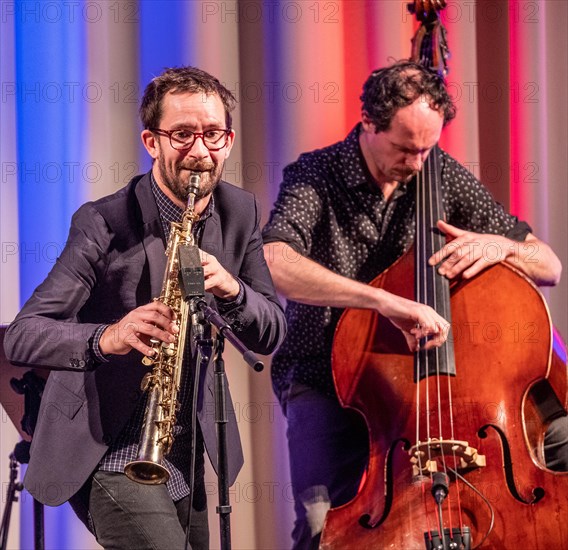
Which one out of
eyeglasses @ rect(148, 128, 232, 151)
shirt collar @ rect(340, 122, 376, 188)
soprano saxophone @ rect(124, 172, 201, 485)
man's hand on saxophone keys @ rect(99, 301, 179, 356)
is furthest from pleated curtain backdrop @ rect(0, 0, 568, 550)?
man's hand on saxophone keys @ rect(99, 301, 179, 356)

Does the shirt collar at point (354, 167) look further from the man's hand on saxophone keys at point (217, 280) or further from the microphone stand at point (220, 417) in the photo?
the microphone stand at point (220, 417)

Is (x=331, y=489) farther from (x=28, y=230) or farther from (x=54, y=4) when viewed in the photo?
(x=54, y=4)

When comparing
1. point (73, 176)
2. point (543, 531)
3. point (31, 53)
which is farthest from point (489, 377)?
point (31, 53)

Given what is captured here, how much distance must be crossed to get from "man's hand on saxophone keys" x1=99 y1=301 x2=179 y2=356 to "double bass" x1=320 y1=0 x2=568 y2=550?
679 mm

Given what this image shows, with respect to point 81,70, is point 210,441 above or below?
below

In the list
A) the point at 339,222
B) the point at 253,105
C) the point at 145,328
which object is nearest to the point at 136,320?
the point at 145,328

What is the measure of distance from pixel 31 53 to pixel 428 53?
1408 mm

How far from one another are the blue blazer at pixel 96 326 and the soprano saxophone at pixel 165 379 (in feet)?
0.35

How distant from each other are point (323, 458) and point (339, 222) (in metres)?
0.73

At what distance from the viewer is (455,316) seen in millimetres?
2518

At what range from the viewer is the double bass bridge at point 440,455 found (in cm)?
220

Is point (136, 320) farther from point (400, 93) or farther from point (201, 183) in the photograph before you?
point (400, 93)

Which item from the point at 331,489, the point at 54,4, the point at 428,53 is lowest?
the point at 331,489

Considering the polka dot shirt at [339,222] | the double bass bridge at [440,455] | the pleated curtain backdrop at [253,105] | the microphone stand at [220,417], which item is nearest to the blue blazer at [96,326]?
the microphone stand at [220,417]
